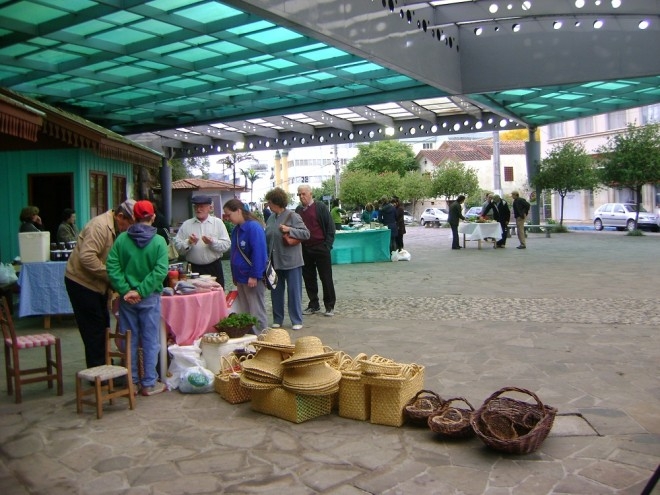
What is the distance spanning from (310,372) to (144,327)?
1530mm

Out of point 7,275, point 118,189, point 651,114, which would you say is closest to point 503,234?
point 118,189

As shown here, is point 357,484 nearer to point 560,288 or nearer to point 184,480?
point 184,480

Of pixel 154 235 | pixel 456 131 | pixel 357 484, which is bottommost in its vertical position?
pixel 357 484

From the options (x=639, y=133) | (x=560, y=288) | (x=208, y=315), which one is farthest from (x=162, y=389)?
(x=639, y=133)

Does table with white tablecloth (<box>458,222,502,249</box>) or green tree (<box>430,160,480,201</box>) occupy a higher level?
green tree (<box>430,160,480,201</box>)

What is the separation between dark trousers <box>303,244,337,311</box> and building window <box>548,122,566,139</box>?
45.6 m

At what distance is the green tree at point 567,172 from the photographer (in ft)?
90.9

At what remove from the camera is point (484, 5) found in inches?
573

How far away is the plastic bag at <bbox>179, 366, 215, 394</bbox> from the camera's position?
546 cm

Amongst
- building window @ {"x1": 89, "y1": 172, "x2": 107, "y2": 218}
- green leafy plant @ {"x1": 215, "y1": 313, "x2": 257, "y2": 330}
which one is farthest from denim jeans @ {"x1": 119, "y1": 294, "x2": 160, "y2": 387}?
building window @ {"x1": 89, "y1": 172, "x2": 107, "y2": 218}

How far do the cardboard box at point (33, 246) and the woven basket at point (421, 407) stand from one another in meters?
A: 5.66

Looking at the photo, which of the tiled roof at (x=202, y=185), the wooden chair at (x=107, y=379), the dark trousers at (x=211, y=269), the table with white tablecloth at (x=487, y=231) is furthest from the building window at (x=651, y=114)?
the wooden chair at (x=107, y=379)

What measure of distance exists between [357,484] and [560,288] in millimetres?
8436

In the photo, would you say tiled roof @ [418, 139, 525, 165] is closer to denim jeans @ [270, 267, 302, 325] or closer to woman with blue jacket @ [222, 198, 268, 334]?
denim jeans @ [270, 267, 302, 325]
